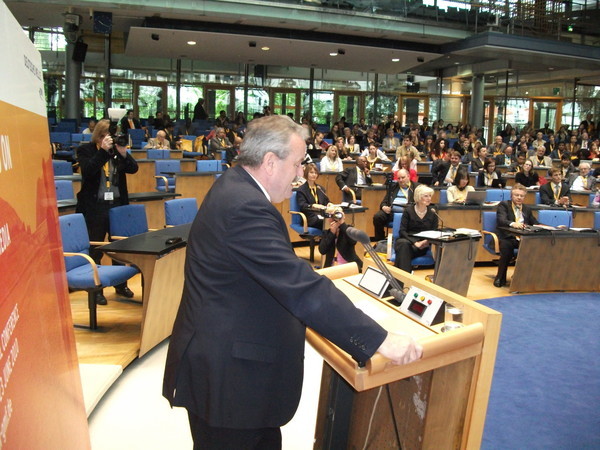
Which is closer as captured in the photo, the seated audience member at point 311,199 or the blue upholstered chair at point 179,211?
the blue upholstered chair at point 179,211

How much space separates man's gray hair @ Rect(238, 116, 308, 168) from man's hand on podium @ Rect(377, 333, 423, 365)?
633 mm

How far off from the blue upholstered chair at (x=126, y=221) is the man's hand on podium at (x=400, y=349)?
361 cm

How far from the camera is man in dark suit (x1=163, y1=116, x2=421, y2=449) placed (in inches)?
63.7

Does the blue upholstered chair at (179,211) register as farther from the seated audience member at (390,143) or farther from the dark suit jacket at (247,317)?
the seated audience member at (390,143)

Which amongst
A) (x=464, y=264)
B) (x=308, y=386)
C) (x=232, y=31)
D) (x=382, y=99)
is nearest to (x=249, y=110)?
(x=382, y=99)

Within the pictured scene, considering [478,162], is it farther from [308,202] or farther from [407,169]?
[308,202]

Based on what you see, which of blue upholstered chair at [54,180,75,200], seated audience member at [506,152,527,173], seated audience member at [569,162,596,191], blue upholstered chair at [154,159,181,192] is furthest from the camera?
seated audience member at [506,152,527,173]

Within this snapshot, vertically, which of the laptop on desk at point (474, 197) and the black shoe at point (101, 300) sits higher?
the laptop on desk at point (474, 197)

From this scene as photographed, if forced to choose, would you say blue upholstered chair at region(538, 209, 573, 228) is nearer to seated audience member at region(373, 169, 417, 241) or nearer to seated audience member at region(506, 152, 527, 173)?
seated audience member at region(373, 169, 417, 241)

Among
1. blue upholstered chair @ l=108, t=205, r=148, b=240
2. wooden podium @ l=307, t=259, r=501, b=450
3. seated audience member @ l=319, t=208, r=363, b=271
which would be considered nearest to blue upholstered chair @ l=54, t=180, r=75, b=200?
blue upholstered chair @ l=108, t=205, r=148, b=240

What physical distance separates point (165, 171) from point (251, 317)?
779cm

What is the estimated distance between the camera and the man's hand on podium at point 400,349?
1.64 meters

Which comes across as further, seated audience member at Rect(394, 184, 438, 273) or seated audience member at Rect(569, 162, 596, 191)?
seated audience member at Rect(569, 162, 596, 191)

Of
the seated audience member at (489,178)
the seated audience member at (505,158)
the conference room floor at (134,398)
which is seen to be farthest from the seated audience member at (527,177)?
the conference room floor at (134,398)
